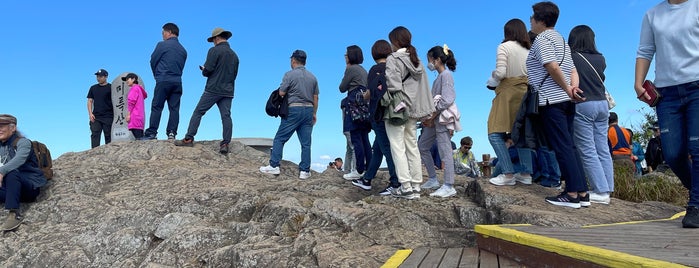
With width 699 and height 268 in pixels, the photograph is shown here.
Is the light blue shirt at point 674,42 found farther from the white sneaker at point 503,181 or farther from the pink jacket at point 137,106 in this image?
the pink jacket at point 137,106

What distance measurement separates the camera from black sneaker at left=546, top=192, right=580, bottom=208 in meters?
5.77

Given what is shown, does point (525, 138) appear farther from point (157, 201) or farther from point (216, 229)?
point (157, 201)

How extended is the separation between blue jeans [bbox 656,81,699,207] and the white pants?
8.94 feet

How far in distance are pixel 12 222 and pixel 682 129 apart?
8.56 metres

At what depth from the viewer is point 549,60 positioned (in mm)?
5484

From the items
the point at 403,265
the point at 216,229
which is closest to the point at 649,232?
the point at 403,265

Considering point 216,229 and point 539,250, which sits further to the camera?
point 216,229

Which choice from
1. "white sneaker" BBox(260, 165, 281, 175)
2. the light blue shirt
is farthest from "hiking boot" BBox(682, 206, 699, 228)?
"white sneaker" BBox(260, 165, 281, 175)

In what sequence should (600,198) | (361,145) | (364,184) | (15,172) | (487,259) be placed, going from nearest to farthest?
(487,259)
(600,198)
(15,172)
(364,184)
(361,145)

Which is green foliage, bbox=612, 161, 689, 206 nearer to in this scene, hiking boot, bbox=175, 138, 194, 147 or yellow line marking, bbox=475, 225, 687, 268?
yellow line marking, bbox=475, 225, 687, 268

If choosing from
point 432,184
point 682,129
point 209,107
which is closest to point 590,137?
point 682,129

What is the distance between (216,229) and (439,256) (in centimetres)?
306

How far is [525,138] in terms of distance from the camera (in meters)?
5.84

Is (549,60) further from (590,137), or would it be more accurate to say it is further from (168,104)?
(168,104)
